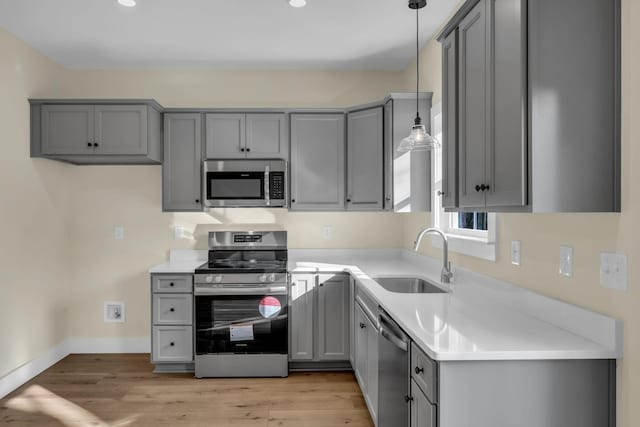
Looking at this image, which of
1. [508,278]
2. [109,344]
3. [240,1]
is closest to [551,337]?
[508,278]

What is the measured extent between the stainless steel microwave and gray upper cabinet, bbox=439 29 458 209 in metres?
1.88

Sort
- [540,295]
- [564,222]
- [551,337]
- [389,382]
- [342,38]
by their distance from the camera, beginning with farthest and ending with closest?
[342,38] < [389,382] < [540,295] < [564,222] < [551,337]

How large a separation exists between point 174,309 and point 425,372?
2.45m

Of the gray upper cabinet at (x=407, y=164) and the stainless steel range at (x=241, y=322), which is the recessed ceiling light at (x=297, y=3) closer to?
the gray upper cabinet at (x=407, y=164)

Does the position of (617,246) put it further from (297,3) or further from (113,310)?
(113,310)

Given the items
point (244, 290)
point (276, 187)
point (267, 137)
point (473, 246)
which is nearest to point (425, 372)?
point (473, 246)

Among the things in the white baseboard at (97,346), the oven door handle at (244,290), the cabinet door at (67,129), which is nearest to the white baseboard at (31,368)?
the white baseboard at (97,346)

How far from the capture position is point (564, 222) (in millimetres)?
1701

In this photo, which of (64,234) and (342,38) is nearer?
(342,38)

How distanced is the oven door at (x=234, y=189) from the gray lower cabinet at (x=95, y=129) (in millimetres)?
551

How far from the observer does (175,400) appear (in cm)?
302

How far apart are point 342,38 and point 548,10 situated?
213 centimetres

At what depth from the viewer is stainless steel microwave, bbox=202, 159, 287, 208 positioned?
12.0 ft

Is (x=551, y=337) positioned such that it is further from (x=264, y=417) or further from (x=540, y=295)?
(x=264, y=417)
